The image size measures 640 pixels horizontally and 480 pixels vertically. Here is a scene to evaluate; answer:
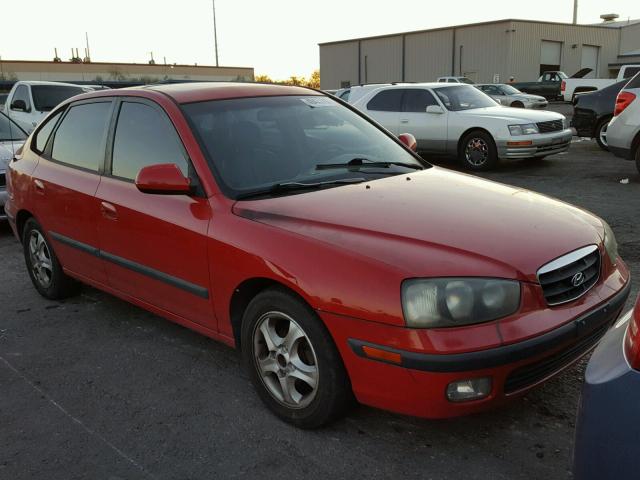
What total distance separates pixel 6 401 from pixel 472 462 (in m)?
2.37

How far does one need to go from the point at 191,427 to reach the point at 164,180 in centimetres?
121

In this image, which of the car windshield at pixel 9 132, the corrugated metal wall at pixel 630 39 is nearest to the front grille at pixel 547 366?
the car windshield at pixel 9 132

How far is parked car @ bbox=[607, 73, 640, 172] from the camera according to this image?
8.63 metres

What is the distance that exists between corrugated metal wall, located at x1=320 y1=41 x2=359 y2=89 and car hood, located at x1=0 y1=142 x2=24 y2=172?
41.5 meters

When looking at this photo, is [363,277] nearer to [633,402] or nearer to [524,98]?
[633,402]

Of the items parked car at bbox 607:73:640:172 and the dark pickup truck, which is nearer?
parked car at bbox 607:73:640:172

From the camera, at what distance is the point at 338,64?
161 ft

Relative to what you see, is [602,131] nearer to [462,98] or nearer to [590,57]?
[462,98]

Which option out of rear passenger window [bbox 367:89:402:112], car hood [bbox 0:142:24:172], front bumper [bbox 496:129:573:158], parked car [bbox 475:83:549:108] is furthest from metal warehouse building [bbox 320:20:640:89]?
car hood [bbox 0:142:24:172]

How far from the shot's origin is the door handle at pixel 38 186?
450 centimetres

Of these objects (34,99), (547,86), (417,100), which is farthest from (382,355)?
(547,86)

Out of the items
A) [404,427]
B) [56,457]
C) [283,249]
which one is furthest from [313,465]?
[56,457]

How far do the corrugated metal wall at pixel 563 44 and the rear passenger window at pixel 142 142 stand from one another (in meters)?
38.0

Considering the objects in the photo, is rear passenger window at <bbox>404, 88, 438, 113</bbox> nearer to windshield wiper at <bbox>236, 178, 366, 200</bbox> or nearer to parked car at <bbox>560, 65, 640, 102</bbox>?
windshield wiper at <bbox>236, 178, 366, 200</bbox>
